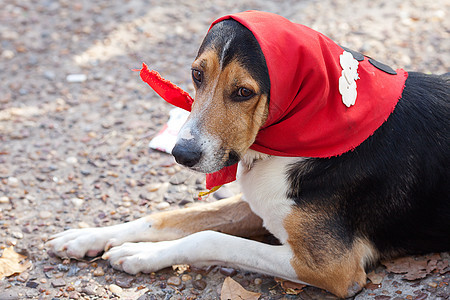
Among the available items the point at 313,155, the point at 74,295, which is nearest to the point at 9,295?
the point at 74,295

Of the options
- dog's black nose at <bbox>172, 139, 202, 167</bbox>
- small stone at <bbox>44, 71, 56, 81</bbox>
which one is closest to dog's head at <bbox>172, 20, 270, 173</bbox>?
dog's black nose at <bbox>172, 139, 202, 167</bbox>

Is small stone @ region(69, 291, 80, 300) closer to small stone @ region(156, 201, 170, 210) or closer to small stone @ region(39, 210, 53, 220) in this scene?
small stone @ region(39, 210, 53, 220)

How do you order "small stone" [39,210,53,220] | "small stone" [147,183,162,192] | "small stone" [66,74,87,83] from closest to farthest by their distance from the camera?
"small stone" [39,210,53,220], "small stone" [147,183,162,192], "small stone" [66,74,87,83]

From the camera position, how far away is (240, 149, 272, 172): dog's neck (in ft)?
10.8

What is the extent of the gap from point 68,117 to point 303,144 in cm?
324

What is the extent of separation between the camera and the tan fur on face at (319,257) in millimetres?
3174

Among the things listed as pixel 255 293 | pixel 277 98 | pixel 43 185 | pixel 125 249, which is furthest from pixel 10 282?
pixel 277 98

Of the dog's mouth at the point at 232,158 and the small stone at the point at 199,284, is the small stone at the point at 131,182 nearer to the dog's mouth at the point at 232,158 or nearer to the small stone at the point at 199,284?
the small stone at the point at 199,284

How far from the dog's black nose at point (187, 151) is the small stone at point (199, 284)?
1007mm

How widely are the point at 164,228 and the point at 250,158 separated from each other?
2.93ft

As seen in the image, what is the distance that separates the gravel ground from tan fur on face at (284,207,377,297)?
0.16 meters

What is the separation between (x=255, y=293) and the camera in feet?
11.0

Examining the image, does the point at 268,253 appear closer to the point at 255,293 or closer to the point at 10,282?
the point at 255,293

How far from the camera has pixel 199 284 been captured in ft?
11.4
